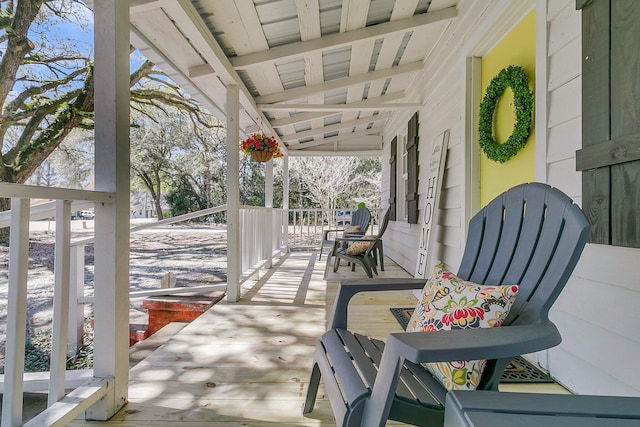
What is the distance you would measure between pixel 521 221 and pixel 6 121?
6.89m

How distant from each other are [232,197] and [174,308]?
1462 millimetres

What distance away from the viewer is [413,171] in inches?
178

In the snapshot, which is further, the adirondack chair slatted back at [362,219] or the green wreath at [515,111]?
the adirondack chair slatted back at [362,219]

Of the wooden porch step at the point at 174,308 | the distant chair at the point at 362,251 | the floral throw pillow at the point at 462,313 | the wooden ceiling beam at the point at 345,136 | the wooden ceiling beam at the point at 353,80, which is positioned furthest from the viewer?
the wooden ceiling beam at the point at 345,136

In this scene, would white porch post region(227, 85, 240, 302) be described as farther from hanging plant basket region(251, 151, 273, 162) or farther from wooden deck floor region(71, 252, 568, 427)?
hanging plant basket region(251, 151, 273, 162)

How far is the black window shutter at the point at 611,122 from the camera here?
48.5 inches

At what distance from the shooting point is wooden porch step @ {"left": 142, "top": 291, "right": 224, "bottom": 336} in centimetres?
369

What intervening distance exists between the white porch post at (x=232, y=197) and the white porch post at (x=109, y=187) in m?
1.76

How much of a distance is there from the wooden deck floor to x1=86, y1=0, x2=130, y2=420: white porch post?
222 mm

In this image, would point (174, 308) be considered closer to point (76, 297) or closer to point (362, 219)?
point (76, 297)

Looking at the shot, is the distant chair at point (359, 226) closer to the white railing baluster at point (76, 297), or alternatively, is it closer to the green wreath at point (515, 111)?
the green wreath at point (515, 111)

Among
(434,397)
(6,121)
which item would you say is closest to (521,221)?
(434,397)

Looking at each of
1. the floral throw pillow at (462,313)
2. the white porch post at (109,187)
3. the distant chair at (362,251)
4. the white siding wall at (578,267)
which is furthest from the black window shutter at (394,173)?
the white porch post at (109,187)

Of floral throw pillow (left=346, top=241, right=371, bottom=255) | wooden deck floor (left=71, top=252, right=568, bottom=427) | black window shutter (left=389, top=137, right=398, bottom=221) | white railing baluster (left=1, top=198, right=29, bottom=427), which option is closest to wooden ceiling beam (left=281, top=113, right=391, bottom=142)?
black window shutter (left=389, top=137, right=398, bottom=221)
